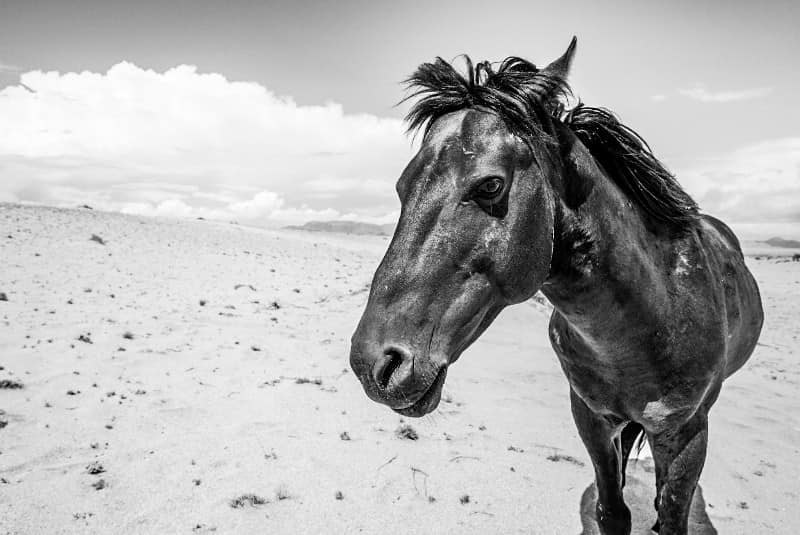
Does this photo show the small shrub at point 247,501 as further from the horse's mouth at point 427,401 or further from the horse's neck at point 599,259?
the horse's neck at point 599,259

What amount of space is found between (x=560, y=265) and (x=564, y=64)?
806 millimetres

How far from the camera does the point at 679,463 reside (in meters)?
2.33

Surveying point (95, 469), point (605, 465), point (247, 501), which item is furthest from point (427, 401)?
point (95, 469)

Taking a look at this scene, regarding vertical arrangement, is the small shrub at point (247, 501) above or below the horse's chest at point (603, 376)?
below

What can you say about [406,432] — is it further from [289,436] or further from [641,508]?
[641,508]

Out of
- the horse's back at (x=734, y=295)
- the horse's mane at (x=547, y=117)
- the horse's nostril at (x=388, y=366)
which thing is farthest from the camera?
the horse's back at (x=734, y=295)

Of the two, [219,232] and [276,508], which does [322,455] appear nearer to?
[276,508]

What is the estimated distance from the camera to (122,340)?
7.16 m

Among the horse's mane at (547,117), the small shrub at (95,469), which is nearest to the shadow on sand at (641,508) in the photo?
the horse's mane at (547,117)

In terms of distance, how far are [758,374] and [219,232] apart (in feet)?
72.0

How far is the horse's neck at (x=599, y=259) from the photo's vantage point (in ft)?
6.17

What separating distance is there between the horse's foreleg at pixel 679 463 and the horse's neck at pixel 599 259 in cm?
74

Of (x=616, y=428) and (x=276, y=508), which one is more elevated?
(x=616, y=428)

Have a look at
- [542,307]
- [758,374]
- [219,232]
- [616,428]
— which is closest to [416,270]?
[616,428]
